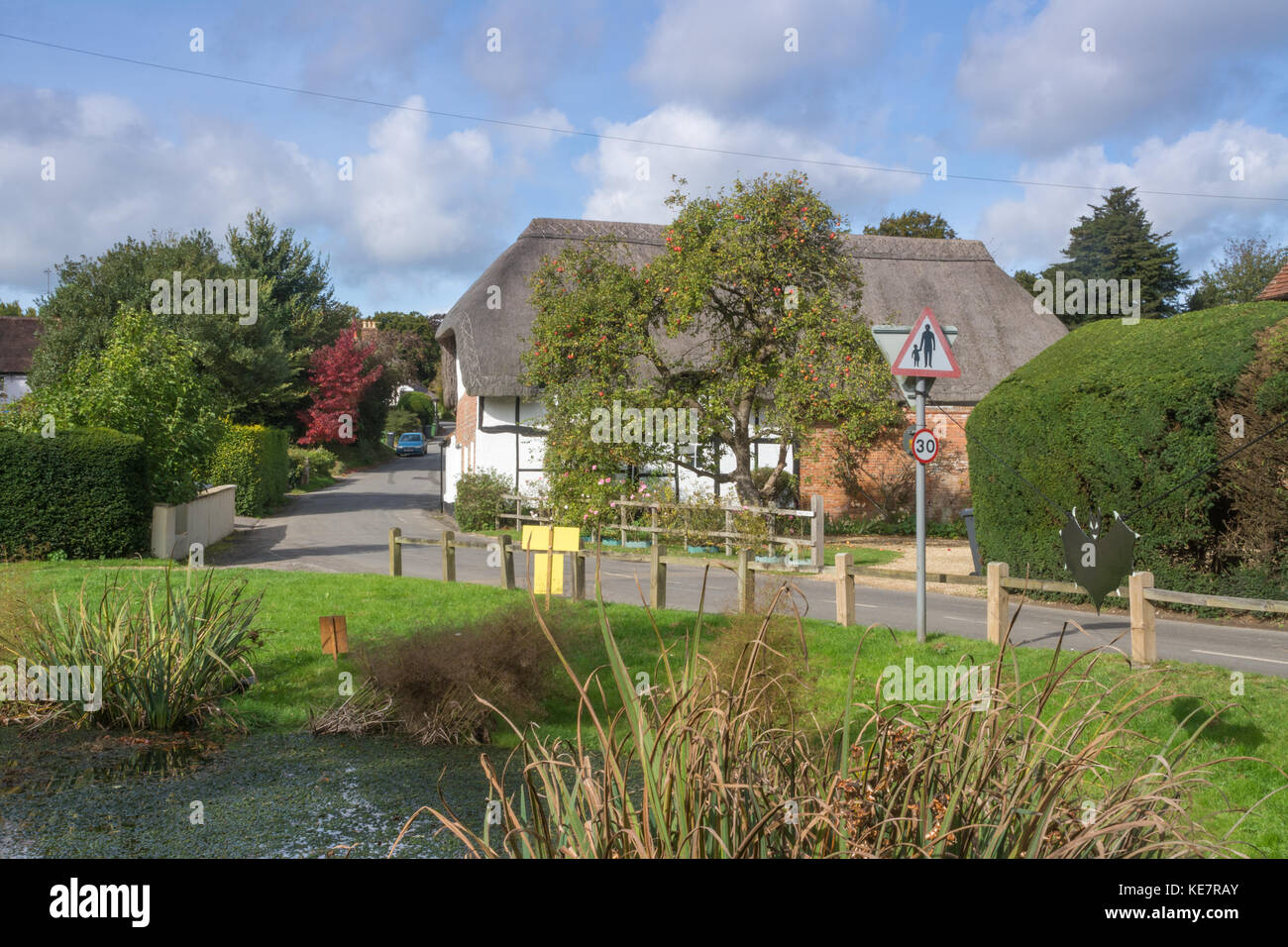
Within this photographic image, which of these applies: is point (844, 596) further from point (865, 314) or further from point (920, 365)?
point (865, 314)

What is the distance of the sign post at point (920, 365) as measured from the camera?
8.84 m

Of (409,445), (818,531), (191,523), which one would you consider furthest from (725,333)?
(409,445)

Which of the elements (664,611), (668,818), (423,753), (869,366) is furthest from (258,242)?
(668,818)

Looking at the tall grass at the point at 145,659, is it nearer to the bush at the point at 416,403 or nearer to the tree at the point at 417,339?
the bush at the point at 416,403

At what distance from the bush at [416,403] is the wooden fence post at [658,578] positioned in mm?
57117

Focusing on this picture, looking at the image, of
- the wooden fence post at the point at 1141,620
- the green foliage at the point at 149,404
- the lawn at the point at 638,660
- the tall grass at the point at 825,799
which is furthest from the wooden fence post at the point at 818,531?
the tall grass at the point at 825,799

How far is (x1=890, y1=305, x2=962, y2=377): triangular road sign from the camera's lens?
29.0 feet

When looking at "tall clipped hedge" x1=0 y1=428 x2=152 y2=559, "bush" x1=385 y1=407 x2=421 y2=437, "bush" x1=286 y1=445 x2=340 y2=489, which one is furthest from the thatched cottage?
"bush" x1=385 y1=407 x2=421 y2=437

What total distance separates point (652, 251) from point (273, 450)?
13.0m

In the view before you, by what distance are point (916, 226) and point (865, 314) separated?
66.0ft

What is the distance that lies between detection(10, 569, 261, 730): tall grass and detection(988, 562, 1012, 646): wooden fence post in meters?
5.90

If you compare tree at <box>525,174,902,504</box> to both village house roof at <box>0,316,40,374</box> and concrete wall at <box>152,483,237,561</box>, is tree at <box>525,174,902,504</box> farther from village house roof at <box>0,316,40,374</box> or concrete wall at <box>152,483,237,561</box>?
village house roof at <box>0,316,40,374</box>
